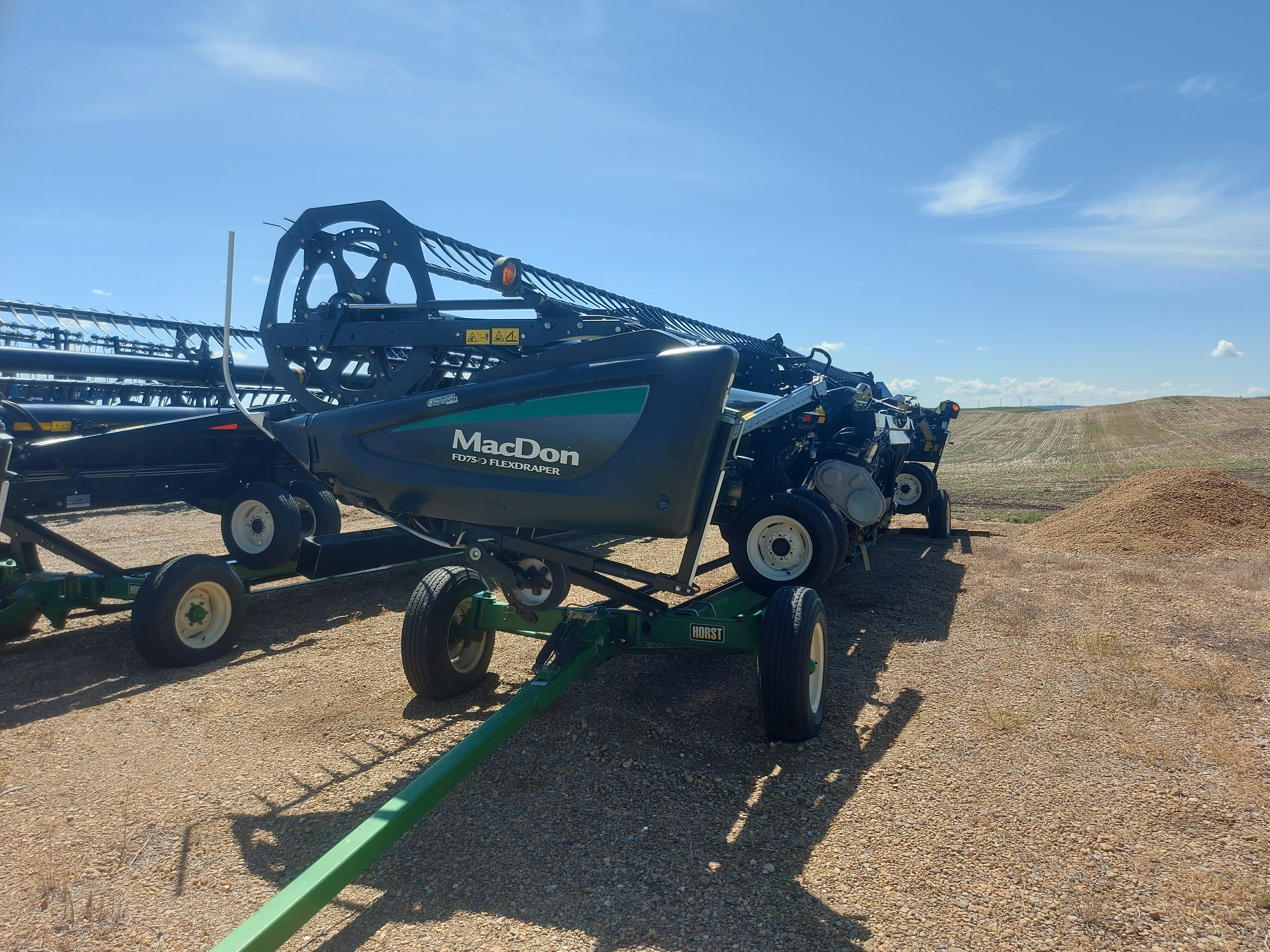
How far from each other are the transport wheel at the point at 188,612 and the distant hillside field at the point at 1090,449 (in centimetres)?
1331

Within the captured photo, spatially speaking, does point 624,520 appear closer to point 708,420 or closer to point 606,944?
point 708,420

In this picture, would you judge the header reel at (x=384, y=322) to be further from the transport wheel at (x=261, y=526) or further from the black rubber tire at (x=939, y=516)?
the black rubber tire at (x=939, y=516)

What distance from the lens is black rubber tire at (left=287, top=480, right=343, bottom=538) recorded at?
333 inches

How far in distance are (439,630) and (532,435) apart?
62.4 inches

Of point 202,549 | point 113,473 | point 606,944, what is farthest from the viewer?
point 202,549

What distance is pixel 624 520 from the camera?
3.55 m

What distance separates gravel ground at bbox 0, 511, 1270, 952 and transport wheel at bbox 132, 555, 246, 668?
178 millimetres

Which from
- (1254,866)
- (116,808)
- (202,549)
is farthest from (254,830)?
(202,549)

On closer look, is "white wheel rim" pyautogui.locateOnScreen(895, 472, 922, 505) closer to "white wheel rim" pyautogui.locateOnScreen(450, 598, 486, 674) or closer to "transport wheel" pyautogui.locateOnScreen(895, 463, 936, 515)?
"transport wheel" pyautogui.locateOnScreen(895, 463, 936, 515)

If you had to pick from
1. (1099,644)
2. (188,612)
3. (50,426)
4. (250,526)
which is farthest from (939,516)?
(50,426)

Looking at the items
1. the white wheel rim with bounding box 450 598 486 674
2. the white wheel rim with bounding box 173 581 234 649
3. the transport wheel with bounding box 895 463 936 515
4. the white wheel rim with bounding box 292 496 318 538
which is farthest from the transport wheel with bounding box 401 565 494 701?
the transport wheel with bounding box 895 463 936 515

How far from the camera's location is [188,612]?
225 inches

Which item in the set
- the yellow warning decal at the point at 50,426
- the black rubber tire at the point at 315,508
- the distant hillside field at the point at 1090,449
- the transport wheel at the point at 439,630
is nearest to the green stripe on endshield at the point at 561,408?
the transport wheel at the point at 439,630

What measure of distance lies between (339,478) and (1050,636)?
5398mm
